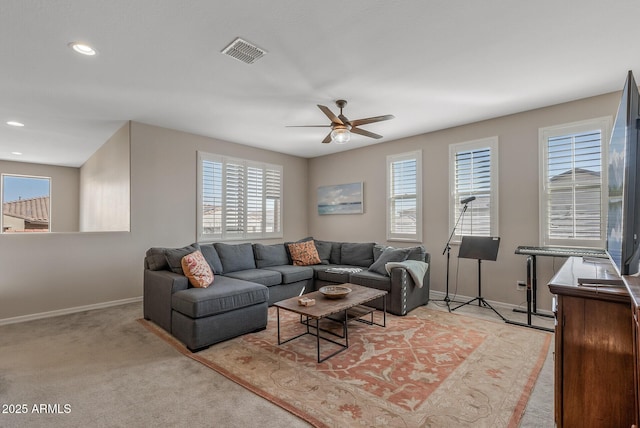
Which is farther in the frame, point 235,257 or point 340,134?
point 235,257

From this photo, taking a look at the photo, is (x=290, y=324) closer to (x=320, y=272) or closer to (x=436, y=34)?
(x=320, y=272)

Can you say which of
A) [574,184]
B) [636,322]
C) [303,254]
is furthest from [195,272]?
[574,184]

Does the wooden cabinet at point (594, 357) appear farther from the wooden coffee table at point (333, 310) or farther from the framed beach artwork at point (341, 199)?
the framed beach artwork at point (341, 199)

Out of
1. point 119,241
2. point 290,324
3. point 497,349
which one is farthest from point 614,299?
point 119,241

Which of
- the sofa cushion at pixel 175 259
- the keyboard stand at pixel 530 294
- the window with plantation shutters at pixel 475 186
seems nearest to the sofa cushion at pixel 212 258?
the sofa cushion at pixel 175 259

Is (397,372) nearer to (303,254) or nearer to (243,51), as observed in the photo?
(303,254)

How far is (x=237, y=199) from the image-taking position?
5.74m

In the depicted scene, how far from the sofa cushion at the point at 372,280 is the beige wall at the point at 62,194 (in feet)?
25.9

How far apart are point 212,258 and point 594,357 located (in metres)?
3.93

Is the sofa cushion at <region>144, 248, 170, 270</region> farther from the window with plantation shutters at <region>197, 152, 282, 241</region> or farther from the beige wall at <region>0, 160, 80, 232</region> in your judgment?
the beige wall at <region>0, 160, 80, 232</region>

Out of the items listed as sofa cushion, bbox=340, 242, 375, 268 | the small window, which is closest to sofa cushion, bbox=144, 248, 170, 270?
sofa cushion, bbox=340, 242, 375, 268

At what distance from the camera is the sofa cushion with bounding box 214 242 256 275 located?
4363 millimetres

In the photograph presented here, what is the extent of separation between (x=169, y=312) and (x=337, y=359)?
1.84m

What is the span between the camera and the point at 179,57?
9.04 feet
